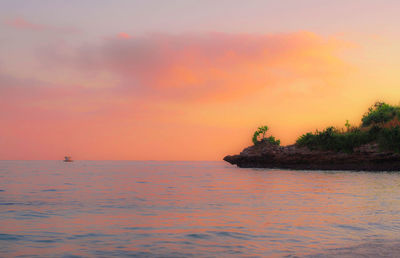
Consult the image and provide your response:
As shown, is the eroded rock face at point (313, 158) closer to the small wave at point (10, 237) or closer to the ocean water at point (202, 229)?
the ocean water at point (202, 229)

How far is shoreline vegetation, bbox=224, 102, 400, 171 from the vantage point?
3445 inches

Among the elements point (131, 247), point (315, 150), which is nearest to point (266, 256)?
point (131, 247)

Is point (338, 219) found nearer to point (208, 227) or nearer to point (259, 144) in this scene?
point (208, 227)

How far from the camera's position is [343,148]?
316ft

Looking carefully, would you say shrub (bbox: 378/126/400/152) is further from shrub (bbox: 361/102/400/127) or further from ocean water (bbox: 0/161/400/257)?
ocean water (bbox: 0/161/400/257)

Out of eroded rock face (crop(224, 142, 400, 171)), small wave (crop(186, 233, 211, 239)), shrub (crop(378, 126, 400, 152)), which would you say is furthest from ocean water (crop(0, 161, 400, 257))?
eroded rock face (crop(224, 142, 400, 171))

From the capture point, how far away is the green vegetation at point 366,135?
289 feet

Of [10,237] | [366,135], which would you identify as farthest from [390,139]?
[10,237]

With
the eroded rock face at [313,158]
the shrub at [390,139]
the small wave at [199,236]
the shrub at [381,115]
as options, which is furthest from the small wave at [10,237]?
the shrub at [381,115]

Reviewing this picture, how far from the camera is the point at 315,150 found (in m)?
102

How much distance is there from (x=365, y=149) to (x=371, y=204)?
71479mm

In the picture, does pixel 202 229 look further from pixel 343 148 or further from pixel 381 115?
pixel 381 115

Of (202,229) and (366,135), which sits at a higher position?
(366,135)

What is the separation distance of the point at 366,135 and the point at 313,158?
13995 millimetres
